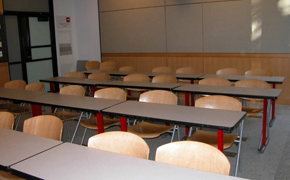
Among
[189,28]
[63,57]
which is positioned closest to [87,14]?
[63,57]

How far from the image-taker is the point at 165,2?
26.8ft

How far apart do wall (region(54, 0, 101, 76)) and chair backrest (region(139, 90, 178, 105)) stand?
18.9 feet

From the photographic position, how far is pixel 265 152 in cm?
432

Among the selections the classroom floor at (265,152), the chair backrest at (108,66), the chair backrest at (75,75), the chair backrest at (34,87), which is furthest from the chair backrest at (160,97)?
the chair backrest at (108,66)

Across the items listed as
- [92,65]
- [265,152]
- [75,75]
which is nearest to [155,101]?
[265,152]

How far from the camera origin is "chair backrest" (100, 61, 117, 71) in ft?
26.7

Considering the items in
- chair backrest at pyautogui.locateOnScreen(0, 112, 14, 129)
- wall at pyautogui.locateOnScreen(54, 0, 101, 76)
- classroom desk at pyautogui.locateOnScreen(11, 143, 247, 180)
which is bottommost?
classroom desk at pyautogui.locateOnScreen(11, 143, 247, 180)

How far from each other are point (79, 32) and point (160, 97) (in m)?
6.53

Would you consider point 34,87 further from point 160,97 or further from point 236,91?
point 236,91

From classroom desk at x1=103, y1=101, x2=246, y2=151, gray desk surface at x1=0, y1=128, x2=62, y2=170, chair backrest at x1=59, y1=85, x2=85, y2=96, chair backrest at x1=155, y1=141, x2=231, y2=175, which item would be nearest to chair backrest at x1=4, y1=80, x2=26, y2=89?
chair backrest at x1=59, y1=85, x2=85, y2=96

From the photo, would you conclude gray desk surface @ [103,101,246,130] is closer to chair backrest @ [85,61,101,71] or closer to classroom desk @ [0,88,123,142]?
classroom desk @ [0,88,123,142]

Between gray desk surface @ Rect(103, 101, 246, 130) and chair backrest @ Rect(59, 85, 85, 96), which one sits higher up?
chair backrest @ Rect(59, 85, 85, 96)

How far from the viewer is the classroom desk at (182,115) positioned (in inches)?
119

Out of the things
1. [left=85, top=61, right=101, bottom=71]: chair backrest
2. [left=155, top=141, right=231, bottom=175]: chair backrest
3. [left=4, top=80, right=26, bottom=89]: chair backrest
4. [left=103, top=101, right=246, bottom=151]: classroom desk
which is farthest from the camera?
[left=85, top=61, right=101, bottom=71]: chair backrest
